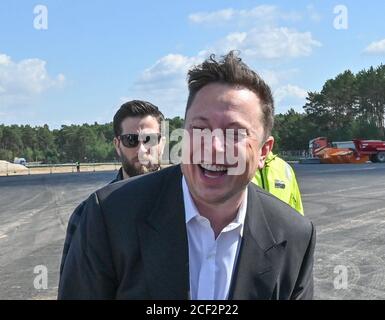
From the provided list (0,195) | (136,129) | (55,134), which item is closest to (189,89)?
(136,129)

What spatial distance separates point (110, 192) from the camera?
2.00m

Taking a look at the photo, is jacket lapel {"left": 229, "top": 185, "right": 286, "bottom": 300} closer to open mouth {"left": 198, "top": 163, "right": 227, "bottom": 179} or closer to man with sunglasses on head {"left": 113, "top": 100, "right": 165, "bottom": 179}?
open mouth {"left": 198, "top": 163, "right": 227, "bottom": 179}

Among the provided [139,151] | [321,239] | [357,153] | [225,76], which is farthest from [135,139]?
[357,153]

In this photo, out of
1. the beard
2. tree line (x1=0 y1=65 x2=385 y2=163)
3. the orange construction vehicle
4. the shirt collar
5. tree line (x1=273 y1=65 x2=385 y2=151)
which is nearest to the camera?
the shirt collar

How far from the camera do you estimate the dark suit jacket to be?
74.4 inches

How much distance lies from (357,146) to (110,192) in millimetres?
39855

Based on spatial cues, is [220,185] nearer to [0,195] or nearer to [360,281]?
[360,281]

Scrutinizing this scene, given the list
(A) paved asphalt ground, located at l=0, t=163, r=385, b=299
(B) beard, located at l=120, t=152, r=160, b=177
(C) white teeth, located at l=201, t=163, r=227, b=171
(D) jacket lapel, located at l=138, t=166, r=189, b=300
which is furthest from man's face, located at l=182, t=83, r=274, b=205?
(A) paved asphalt ground, located at l=0, t=163, r=385, b=299

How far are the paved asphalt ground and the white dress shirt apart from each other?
4.39m

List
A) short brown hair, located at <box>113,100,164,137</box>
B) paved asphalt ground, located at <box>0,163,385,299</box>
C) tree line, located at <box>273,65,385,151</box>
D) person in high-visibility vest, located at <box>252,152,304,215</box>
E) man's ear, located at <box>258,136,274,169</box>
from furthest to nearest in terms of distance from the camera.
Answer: tree line, located at <box>273,65,385,151</box>
paved asphalt ground, located at <box>0,163,385,299</box>
person in high-visibility vest, located at <box>252,152,304,215</box>
short brown hair, located at <box>113,100,164,137</box>
man's ear, located at <box>258,136,274,169</box>

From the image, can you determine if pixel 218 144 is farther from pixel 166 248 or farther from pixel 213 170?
pixel 166 248

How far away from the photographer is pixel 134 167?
12.0 ft

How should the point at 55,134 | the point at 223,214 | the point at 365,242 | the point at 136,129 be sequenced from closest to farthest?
the point at 223,214 < the point at 136,129 < the point at 365,242 < the point at 55,134

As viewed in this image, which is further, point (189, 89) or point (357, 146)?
point (357, 146)
